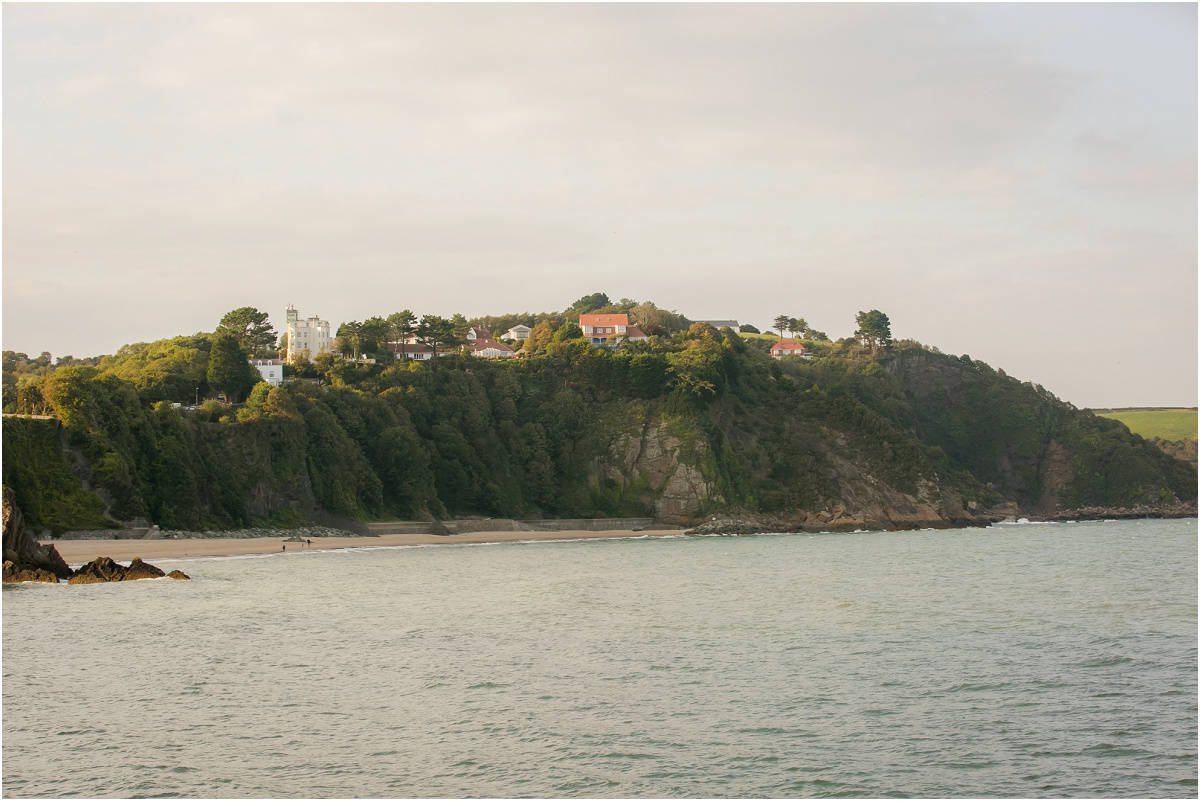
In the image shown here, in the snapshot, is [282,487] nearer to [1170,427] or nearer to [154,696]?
[154,696]

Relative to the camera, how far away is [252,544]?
6391 cm

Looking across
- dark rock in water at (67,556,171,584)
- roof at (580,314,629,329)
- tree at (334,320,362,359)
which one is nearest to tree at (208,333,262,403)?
tree at (334,320,362,359)

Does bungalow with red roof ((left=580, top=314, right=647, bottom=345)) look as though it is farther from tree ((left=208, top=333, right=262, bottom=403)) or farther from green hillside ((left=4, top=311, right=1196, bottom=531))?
tree ((left=208, top=333, right=262, bottom=403))

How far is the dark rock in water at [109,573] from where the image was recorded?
134ft

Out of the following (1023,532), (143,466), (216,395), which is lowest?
(1023,532)

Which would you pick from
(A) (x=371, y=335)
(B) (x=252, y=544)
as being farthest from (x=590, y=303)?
(B) (x=252, y=544)

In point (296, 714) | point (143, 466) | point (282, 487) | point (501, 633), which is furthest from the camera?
point (282, 487)

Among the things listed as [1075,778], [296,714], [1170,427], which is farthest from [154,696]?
[1170,427]

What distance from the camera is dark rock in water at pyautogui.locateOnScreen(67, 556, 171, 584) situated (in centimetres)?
4094

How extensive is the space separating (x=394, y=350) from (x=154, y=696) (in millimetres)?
97520

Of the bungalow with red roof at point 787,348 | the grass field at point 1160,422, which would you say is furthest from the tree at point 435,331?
the grass field at point 1160,422

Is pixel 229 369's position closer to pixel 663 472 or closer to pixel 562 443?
pixel 562 443

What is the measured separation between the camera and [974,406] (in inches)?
5650

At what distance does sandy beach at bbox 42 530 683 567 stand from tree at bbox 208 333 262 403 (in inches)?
807
